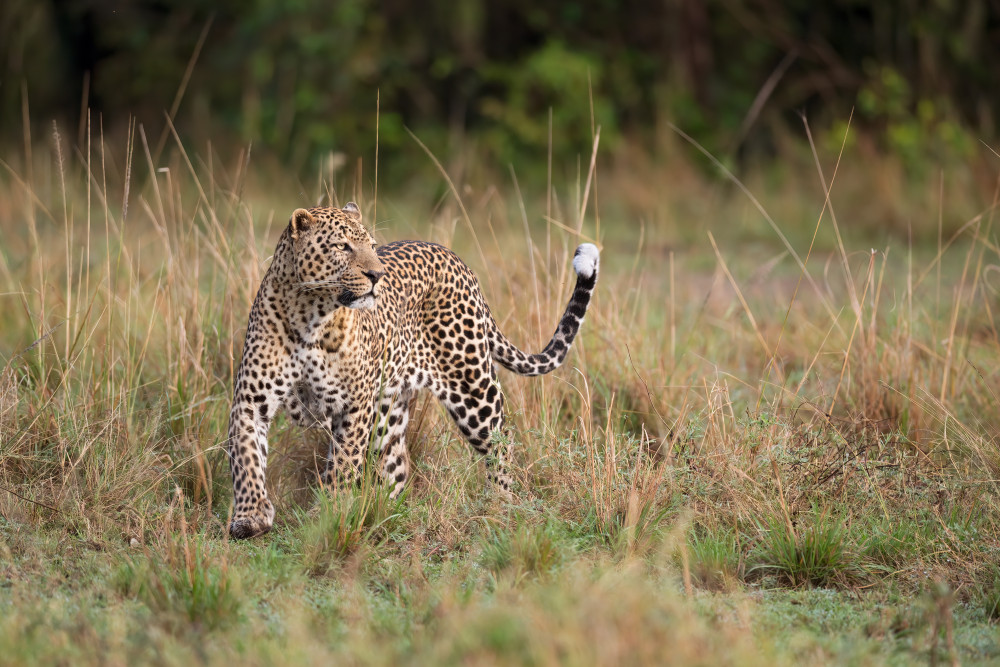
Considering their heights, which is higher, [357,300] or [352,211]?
[352,211]

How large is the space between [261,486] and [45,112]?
15269mm

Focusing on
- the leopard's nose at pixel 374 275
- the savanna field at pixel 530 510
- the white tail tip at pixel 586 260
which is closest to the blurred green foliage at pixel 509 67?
the savanna field at pixel 530 510

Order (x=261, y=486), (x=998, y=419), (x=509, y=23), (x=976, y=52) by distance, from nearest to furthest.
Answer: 1. (x=261, y=486)
2. (x=998, y=419)
3. (x=976, y=52)
4. (x=509, y=23)

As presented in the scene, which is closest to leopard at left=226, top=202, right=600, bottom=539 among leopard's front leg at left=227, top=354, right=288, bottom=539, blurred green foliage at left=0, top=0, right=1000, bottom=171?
leopard's front leg at left=227, top=354, right=288, bottom=539

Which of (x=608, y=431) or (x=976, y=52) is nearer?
(x=608, y=431)

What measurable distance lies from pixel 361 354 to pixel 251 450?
0.55 m

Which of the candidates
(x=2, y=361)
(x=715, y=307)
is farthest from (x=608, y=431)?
(x=715, y=307)

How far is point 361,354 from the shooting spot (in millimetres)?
4773

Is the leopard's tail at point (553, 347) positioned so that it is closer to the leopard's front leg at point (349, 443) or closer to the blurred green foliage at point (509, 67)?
the leopard's front leg at point (349, 443)

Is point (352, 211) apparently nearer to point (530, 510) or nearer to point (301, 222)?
point (301, 222)

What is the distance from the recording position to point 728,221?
1264cm

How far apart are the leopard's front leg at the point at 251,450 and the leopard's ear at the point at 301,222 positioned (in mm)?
562

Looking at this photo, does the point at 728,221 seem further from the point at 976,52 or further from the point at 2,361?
the point at 2,361

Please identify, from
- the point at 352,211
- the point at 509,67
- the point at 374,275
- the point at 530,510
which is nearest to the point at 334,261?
the point at 374,275
